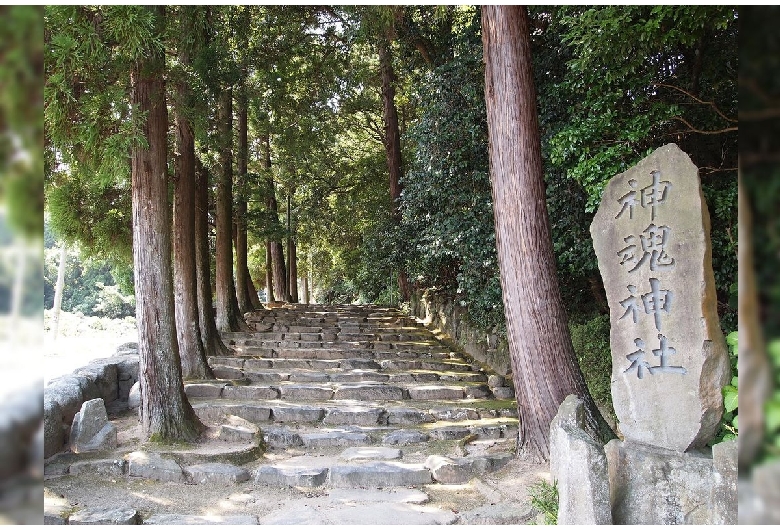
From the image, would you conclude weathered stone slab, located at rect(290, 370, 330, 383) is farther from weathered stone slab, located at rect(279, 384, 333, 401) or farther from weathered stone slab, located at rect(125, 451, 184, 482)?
weathered stone slab, located at rect(125, 451, 184, 482)

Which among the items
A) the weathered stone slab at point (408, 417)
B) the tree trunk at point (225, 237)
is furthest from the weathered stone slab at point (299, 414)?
the tree trunk at point (225, 237)

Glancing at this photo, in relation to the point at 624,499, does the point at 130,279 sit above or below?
above

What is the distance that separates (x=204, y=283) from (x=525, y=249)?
7.23 m

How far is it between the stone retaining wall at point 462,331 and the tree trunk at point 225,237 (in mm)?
4770

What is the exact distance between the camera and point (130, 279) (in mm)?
Answer: 12891

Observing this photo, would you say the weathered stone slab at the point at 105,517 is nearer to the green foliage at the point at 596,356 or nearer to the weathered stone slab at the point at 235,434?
the weathered stone slab at the point at 235,434

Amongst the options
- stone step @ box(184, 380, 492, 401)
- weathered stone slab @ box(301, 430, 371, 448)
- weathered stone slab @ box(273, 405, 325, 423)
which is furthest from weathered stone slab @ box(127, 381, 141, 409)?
weathered stone slab @ box(301, 430, 371, 448)

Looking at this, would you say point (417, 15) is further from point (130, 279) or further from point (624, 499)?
point (624, 499)

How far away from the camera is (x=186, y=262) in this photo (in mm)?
9320

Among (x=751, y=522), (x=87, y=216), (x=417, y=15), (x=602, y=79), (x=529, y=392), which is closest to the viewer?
(x=751, y=522)

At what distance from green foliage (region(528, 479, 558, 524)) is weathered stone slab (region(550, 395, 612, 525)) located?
301 mm

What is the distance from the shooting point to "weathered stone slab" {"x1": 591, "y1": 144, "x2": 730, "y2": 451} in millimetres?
4078

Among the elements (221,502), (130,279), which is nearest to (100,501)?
(221,502)

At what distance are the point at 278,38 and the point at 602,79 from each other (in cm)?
861
